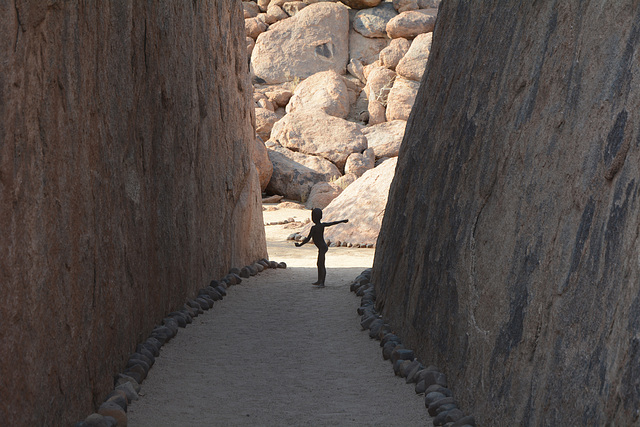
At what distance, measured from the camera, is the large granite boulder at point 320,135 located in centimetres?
2164

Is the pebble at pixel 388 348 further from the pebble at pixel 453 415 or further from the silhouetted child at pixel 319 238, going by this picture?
the silhouetted child at pixel 319 238

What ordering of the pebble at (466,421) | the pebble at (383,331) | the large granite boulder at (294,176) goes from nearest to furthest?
1. the pebble at (466,421)
2. the pebble at (383,331)
3. the large granite boulder at (294,176)

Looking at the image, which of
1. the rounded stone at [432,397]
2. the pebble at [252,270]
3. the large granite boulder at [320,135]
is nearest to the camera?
the rounded stone at [432,397]

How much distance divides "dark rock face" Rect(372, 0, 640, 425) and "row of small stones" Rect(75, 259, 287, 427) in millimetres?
1790

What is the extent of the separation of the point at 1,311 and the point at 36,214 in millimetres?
467

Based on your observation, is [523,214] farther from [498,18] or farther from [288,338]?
[288,338]

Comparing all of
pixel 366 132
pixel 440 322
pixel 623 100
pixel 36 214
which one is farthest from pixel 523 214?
pixel 366 132

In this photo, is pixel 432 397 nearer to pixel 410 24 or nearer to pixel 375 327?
pixel 375 327

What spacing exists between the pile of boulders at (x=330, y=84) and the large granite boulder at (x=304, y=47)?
4 centimetres

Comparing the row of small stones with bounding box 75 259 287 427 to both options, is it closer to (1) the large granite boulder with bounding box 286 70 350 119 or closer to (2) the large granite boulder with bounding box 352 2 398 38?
(1) the large granite boulder with bounding box 286 70 350 119

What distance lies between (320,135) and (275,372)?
18.0 metres

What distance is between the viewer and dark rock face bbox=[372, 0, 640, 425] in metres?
2.33

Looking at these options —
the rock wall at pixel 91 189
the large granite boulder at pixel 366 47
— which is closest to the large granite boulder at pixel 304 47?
the large granite boulder at pixel 366 47

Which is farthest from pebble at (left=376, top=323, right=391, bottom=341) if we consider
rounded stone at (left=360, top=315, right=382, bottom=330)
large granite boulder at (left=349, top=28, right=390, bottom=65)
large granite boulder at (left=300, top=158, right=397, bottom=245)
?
large granite boulder at (left=349, top=28, right=390, bottom=65)
